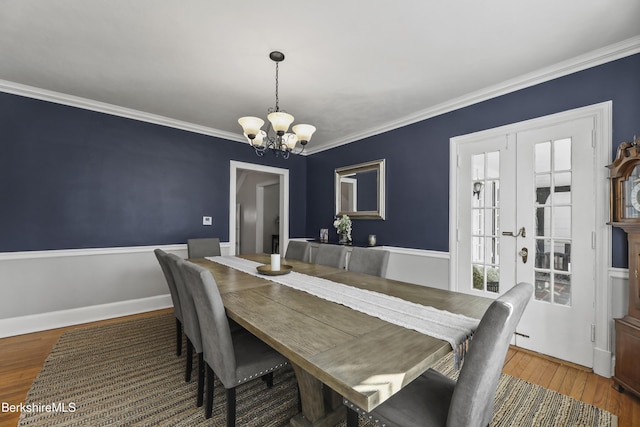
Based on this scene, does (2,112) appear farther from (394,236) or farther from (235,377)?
(394,236)

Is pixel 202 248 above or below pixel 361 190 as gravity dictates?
below

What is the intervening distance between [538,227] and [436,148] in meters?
1.31

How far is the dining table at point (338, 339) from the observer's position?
86 centimetres

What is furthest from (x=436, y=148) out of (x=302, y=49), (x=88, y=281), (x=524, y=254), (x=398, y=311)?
(x=88, y=281)

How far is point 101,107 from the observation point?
10.7 ft

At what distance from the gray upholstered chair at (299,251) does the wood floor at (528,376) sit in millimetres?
2054

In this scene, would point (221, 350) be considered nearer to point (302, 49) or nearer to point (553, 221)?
point (302, 49)

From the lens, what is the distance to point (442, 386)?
122 cm

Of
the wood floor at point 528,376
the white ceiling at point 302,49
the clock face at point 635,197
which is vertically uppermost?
the white ceiling at point 302,49

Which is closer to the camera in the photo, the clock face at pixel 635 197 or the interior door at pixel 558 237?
the clock face at pixel 635 197

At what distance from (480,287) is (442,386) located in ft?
6.61

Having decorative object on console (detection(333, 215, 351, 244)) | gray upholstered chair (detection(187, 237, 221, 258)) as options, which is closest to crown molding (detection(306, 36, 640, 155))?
decorative object on console (detection(333, 215, 351, 244))

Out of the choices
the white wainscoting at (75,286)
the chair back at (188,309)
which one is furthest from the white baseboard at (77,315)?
the chair back at (188,309)

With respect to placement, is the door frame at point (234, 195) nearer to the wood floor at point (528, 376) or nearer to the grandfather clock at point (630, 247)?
the wood floor at point (528, 376)
